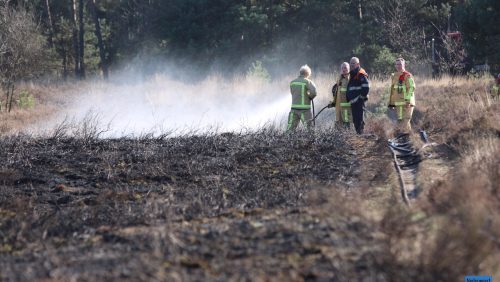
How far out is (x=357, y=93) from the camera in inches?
517

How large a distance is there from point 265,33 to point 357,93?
26.5m

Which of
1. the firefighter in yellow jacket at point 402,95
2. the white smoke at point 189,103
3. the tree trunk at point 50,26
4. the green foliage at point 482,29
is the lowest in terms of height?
the white smoke at point 189,103

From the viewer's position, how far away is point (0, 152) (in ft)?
34.2

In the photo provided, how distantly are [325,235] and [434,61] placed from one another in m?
24.3

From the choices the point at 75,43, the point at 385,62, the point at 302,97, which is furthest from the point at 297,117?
the point at 75,43

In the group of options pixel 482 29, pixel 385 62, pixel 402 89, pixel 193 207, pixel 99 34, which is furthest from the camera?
pixel 99 34

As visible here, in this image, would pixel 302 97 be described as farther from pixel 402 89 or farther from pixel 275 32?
pixel 275 32

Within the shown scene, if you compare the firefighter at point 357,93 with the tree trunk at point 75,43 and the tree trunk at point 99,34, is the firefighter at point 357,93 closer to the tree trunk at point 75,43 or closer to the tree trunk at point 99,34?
the tree trunk at point 99,34

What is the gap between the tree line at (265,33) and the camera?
93.0ft

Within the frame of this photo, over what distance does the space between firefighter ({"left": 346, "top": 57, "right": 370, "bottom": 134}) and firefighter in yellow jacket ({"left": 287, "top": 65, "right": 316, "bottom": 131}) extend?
729 millimetres

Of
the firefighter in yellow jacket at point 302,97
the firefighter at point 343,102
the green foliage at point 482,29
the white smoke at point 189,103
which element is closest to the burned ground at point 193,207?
the firefighter at point 343,102

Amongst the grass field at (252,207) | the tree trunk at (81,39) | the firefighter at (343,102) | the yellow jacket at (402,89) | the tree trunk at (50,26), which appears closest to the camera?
the grass field at (252,207)

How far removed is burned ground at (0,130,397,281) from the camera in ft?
15.6

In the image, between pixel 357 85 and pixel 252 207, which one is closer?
pixel 252 207
